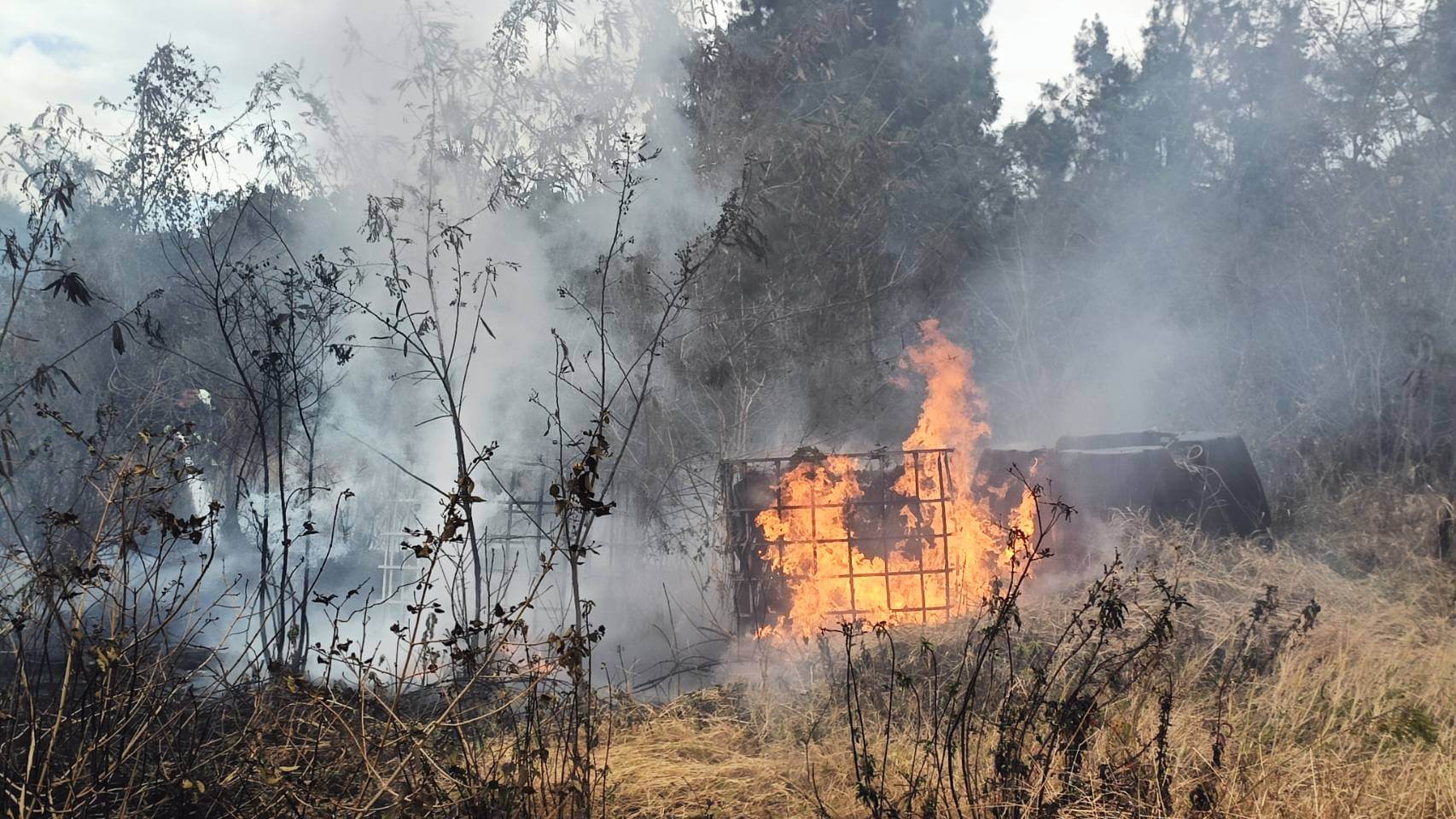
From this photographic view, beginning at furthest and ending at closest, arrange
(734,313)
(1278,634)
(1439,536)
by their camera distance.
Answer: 1. (734,313)
2. (1439,536)
3. (1278,634)

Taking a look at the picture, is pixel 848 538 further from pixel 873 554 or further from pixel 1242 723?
pixel 1242 723

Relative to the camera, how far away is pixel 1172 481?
9.21 meters

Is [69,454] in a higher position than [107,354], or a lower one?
lower

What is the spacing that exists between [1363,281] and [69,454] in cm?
1855

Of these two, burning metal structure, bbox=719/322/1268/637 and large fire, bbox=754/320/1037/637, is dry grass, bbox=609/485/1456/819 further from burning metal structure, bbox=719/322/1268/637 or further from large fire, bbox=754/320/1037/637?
large fire, bbox=754/320/1037/637

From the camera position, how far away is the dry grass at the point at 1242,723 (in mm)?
4301

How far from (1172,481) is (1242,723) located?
445 cm

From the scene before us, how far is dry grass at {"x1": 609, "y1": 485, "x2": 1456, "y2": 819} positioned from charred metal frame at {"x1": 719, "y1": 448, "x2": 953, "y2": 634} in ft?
4.04

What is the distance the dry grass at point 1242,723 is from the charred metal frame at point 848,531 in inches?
48.4

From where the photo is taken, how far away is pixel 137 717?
525cm

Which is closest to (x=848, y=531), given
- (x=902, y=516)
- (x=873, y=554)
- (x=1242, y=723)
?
(x=873, y=554)

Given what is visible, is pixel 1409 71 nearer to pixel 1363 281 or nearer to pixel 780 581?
pixel 1363 281

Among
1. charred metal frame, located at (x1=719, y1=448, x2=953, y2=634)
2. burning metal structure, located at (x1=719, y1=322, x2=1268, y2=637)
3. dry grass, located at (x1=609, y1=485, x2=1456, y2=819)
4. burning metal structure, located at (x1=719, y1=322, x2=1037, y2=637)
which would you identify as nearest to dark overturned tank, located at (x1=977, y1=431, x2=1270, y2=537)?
burning metal structure, located at (x1=719, y1=322, x2=1268, y2=637)

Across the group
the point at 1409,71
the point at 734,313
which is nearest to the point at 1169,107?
the point at 1409,71
